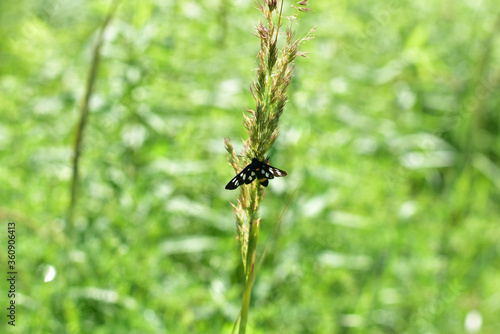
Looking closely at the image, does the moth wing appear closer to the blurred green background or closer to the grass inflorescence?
the grass inflorescence

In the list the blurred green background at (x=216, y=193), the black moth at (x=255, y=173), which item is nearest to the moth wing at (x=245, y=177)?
the black moth at (x=255, y=173)

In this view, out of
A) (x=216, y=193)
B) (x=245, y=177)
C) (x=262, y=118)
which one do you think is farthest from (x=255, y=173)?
(x=216, y=193)

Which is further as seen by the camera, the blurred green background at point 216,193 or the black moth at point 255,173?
the blurred green background at point 216,193

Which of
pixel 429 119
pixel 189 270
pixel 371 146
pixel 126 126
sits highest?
pixel 429 119

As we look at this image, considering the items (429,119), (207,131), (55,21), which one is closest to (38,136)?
(207,131)

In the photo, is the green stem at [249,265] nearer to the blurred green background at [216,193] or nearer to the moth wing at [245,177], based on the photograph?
the moth wing at [245,177]

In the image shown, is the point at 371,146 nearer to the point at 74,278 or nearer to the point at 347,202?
the point at 347,202

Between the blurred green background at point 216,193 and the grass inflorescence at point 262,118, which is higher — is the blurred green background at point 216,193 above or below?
above

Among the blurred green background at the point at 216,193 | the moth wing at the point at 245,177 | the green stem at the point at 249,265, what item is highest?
the blurred green background at the point at 216,193
